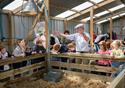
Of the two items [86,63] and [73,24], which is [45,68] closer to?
[86,63]

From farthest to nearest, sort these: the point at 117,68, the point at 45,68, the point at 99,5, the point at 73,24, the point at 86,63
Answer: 1. the point at 73,24
2. the point at 99,5
3. the point at 45,68
4. the point at 86,63
5. the point at 117,68

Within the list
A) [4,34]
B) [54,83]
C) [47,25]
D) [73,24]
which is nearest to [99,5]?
[73,24]

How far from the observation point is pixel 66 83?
3779mm

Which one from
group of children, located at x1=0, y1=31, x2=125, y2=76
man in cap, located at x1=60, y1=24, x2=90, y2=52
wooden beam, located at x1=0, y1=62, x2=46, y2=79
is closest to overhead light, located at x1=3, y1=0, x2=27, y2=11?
group of children, located at x1=0, y1=31, x2=125, y2=76

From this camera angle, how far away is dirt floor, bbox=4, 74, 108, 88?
3.54m

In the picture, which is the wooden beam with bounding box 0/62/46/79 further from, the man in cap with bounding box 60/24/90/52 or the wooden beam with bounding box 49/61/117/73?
the man in cap with bounding box 60/24/90/52

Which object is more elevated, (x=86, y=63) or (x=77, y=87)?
(x=86, y=63)

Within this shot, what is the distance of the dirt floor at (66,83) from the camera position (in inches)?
140

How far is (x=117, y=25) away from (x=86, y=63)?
1307cm

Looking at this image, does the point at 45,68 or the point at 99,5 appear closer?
the point at 45,68

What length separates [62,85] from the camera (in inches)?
144

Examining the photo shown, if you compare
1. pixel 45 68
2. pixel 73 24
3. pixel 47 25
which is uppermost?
pixel 73 24

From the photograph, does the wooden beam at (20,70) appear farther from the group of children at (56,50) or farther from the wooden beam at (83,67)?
the wooden beam at (83,67)

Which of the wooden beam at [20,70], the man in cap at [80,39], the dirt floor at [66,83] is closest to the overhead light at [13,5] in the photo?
the man in cap at [80,39]
